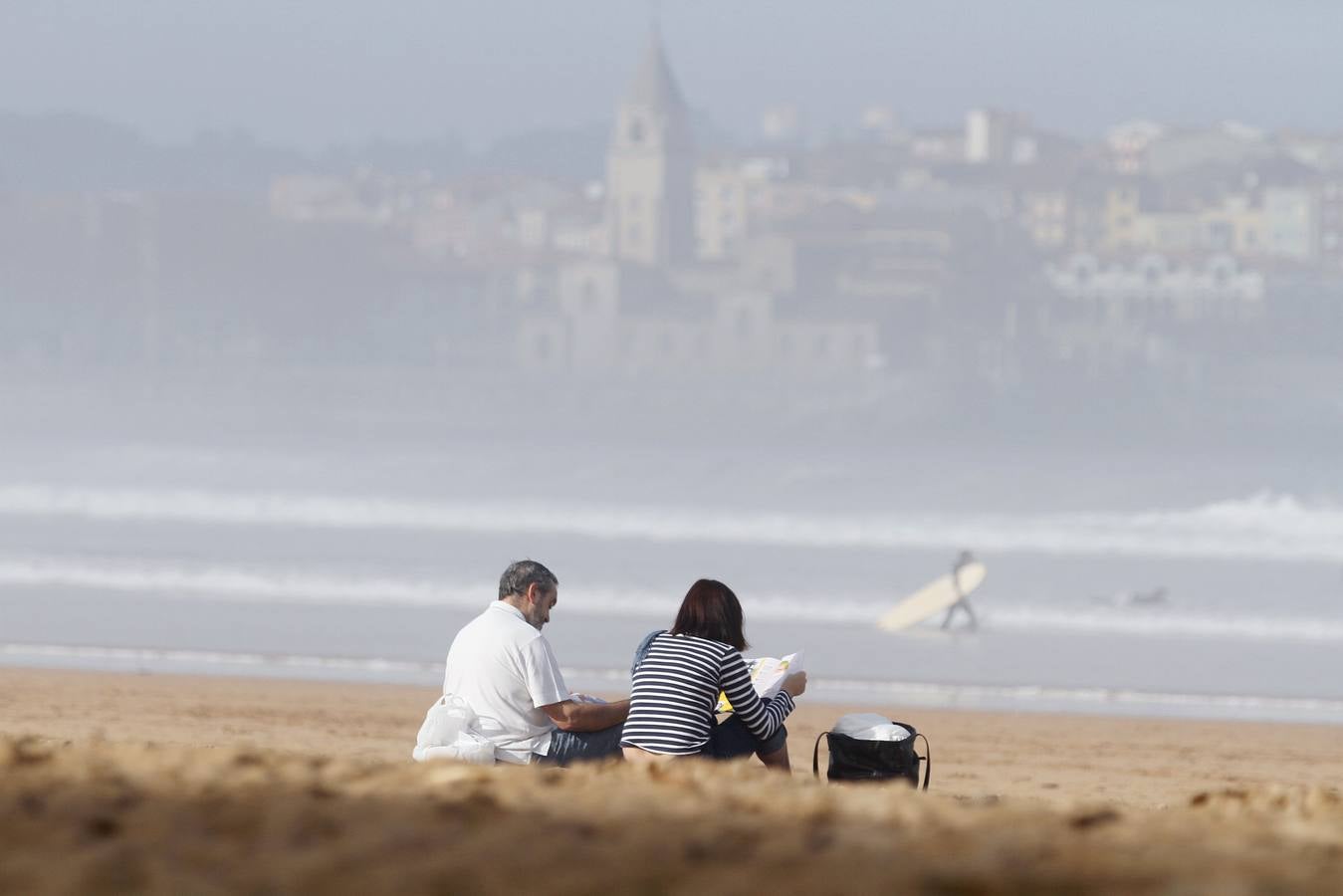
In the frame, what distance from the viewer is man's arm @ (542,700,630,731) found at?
4.60 meters

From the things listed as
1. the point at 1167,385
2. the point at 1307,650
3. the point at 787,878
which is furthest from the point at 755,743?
the point at 1167,385

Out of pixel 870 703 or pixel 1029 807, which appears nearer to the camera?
pixel 1029 807

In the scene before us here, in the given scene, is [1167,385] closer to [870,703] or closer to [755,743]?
[870,703]

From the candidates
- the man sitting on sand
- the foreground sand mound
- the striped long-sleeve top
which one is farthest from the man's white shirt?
the foreground sand mound

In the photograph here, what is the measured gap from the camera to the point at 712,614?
4422mm

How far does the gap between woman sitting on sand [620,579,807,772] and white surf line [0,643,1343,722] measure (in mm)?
5457

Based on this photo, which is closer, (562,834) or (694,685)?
(562,834)

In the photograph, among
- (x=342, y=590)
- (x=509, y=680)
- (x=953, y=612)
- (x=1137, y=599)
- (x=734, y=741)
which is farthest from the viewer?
(x=1137, y=599)

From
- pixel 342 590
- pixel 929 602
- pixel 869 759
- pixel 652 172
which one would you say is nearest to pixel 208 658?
pixel 342 590

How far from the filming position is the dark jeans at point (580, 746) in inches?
184

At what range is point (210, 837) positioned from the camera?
2.65m

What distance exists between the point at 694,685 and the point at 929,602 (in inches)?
380

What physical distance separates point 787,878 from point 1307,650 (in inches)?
462

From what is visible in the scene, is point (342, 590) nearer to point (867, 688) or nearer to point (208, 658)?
point (208, 658)
